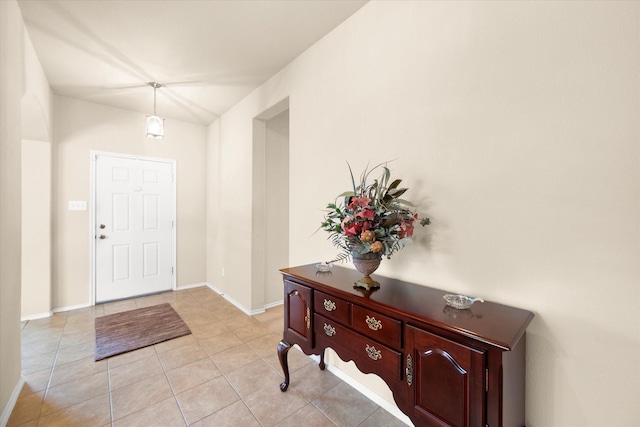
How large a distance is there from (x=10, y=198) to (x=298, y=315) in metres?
2.01

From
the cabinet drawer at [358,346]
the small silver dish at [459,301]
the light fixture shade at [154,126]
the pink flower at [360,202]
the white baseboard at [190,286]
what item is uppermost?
the light fixture shade at [154,126]

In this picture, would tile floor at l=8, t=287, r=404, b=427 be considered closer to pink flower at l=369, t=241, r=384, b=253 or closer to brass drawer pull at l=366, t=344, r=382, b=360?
brass drawer pull at l=366, t=344, r=382, b=360

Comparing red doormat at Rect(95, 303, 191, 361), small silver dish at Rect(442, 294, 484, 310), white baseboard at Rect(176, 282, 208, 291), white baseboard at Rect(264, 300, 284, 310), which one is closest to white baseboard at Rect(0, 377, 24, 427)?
red doormat at Rect(95, 303, 191, 361)

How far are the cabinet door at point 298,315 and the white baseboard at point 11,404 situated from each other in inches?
67.1

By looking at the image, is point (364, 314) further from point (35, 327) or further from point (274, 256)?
point (35, 327)

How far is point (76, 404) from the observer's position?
5.98ft

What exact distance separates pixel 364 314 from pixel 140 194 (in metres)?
3.96

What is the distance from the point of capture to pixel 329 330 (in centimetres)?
162

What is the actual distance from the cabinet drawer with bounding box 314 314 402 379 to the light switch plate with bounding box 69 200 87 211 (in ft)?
12.1

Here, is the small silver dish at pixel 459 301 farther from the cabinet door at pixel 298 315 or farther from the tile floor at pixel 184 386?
the tile floor at pixel 184 386

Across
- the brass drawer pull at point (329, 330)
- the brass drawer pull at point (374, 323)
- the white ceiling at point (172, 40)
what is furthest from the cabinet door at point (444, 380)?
the white ceiling at point (172, 40)

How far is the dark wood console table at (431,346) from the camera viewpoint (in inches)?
38.7

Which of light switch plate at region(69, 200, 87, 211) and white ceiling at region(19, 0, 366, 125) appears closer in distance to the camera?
white ceiling at region(19, 0, 366, 125)

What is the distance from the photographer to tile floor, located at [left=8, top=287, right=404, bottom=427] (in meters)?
1.71
